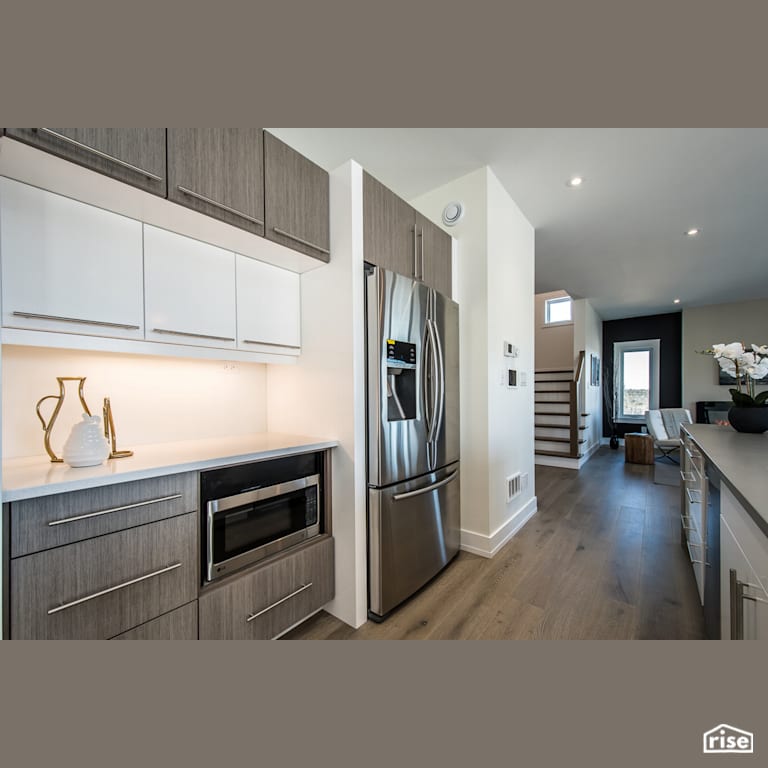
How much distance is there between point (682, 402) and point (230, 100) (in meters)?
8.85

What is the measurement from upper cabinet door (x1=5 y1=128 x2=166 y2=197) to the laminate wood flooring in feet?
6.51

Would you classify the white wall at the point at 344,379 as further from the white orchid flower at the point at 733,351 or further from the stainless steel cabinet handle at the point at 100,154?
the white orchid flower at the point at 733,351

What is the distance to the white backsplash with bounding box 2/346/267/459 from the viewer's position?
1.38 metres

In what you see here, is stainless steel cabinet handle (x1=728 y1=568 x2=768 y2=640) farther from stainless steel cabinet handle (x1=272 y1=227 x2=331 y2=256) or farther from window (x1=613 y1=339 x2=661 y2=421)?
window (x1=613 y1=339 x2=661 y2=421)

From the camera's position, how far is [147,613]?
1.19m

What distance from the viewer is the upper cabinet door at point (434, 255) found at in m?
2.24

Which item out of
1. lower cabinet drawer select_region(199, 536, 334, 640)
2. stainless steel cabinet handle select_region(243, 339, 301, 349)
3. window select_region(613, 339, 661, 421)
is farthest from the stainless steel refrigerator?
window select_region(613, 339, 661, 421)

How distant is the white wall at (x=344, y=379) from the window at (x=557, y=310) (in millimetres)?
7156

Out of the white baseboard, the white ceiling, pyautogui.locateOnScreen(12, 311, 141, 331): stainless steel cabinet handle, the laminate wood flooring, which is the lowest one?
the laminate wood flooring

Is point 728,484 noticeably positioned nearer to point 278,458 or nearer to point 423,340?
point 423,340

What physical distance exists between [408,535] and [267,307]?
144 centimetres

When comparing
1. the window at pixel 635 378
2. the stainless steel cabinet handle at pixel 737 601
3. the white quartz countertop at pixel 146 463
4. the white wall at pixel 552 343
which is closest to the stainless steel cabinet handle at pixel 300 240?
the white quartz countertop at pixel 146 463

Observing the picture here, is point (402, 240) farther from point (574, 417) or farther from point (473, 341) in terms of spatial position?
Answer: point (574, 417)

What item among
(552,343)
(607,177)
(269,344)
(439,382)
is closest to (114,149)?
(269,344)
